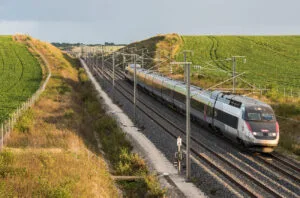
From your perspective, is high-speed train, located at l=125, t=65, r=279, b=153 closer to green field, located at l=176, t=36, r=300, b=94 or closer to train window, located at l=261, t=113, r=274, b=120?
train window, located at l=261, t=113, r=274, b=120

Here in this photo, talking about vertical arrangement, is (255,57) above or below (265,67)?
above

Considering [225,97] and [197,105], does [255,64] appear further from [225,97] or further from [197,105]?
[225,97]

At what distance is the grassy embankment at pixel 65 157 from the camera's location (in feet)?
58.1

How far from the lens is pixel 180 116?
44.3 meters

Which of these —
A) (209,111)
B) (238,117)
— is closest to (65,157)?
(238,117)

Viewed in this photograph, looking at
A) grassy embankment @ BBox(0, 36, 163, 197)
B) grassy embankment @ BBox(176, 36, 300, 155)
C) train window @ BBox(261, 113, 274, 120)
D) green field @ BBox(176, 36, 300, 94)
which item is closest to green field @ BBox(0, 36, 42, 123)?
grassy embankment @ BBox(0, 36, 163, 197)

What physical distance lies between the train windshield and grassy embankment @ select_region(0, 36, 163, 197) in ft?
26.4

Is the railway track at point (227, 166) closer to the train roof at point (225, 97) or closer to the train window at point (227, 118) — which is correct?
the train window at point (227, 118)

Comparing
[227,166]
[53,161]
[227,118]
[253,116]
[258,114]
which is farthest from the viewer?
[227,118]

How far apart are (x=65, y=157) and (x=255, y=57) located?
2941 inches

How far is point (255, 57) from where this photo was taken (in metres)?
90.8

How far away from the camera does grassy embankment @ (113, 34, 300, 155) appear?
1556 inches

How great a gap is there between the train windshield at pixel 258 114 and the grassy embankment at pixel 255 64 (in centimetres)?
351

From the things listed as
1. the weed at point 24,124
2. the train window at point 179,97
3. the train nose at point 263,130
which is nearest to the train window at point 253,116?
the train nose at point 263,130
